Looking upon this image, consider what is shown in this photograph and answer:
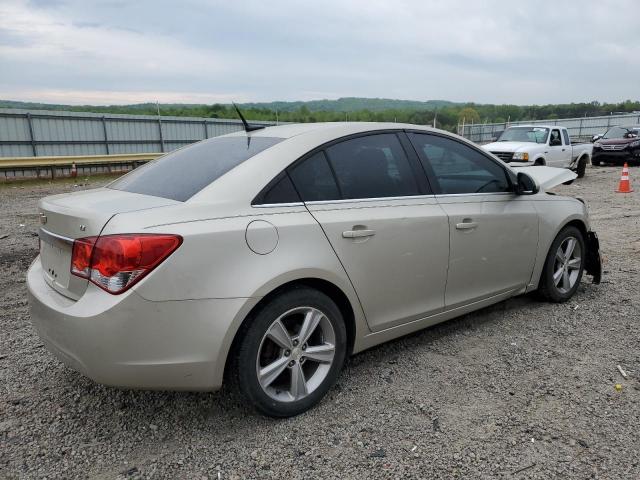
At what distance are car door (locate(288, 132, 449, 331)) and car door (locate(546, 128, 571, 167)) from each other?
41.3 feet

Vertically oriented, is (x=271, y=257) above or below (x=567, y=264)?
above

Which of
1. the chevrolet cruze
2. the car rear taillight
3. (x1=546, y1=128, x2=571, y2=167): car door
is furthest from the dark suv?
the car rear taillight

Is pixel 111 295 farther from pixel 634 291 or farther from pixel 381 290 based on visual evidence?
pixel 634 291

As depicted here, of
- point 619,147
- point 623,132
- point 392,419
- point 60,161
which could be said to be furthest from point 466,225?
point 623,132

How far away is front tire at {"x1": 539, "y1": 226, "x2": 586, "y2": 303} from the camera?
441 centimetres

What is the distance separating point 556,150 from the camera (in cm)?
1486

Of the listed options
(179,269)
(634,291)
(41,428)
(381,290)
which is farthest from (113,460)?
(634,291)

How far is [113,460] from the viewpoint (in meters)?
2.48

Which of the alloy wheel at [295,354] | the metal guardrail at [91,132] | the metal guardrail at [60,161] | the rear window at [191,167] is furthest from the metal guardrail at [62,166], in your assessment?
the alloy wheel at [295,354]

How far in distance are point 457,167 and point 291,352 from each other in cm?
187

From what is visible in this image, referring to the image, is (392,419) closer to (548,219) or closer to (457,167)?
(457,167)

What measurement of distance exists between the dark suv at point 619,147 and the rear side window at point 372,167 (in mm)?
19980

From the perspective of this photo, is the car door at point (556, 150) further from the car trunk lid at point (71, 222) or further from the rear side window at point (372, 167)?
the car trunk lid at point (71, 222)

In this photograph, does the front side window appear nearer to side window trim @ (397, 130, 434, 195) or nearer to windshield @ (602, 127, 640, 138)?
side window trim @ (397, 130, 434, 195)
